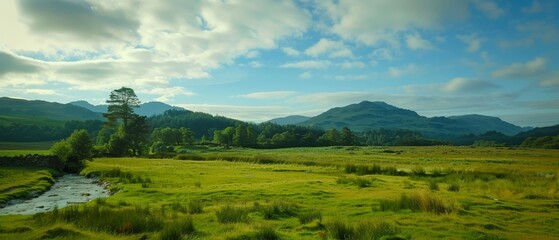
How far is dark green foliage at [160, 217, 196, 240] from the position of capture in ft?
45.4

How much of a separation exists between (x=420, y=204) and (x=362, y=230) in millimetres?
7713

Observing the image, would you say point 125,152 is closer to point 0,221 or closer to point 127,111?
point 127,111

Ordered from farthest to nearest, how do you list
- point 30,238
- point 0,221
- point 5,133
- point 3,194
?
point 5,133 → point 3,194 → point 0,221 → point 30,238

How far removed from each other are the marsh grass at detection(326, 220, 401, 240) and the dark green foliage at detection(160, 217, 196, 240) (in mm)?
5698

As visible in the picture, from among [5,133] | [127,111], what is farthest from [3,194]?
[5,133]

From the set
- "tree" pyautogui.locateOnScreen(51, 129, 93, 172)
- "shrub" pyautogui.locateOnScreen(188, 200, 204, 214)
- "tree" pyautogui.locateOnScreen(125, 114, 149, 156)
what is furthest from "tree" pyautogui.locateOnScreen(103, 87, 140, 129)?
"shrub" pyautogui.locateOnScreen(188, 200, 204, 214)

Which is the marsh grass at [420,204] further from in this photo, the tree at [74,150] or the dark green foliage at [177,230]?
the tree at [74,150]

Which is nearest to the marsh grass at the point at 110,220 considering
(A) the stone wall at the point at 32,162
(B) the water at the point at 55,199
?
(B) the water at the point at 55,199

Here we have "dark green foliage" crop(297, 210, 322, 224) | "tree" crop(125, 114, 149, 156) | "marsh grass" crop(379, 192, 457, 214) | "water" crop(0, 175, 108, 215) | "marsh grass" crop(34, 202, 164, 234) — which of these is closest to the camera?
"marsh grass" crop(34, 202, 164, 234)

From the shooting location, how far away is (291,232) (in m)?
15.6

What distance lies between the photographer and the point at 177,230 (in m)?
14.3

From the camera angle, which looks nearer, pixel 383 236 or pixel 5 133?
Answer: pixel 383 236

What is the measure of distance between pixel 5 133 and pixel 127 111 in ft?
404

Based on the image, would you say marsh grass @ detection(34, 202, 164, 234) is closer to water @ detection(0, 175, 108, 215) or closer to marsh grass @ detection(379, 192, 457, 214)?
water @ detection(0, 175, 108, 215)
